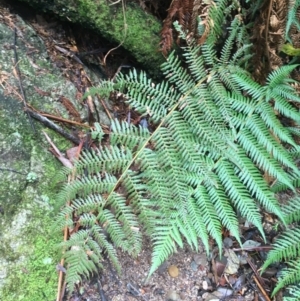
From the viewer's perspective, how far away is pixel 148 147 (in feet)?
8.69

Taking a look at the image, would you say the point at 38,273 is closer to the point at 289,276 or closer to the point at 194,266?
the point at 194,266

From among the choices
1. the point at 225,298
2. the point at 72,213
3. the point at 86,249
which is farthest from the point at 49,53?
the point at 225,298

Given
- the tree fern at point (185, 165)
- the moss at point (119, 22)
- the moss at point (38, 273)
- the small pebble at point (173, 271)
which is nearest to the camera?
the moss at point (38, 273)

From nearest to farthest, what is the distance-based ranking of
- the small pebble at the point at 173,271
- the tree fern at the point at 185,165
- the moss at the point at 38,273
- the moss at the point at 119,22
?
1. the moss at the point at 38,273
2. the tree fern at the point at 185,165
3. the small pebble at the point at 173,271
4. the moss at the point at 119,22

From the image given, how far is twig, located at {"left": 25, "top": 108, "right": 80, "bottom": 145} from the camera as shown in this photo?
8.49 feet

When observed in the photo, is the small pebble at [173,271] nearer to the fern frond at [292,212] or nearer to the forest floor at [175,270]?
the forest floor at [175,270]

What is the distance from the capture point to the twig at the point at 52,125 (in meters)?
2.59

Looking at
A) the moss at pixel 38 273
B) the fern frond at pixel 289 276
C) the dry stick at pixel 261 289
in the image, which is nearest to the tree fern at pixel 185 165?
the moss at pixel 38 273

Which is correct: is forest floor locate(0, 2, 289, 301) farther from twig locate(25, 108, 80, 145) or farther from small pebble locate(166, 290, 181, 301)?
twig locate(25, 108, 80, 145)

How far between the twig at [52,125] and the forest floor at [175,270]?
0.35 meters

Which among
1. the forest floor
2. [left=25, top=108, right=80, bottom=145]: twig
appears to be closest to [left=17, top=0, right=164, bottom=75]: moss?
the forest floor

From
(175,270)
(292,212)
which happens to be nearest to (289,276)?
(292,212)

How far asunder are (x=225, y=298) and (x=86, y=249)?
2.91 ft

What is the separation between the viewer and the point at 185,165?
8.44ft
